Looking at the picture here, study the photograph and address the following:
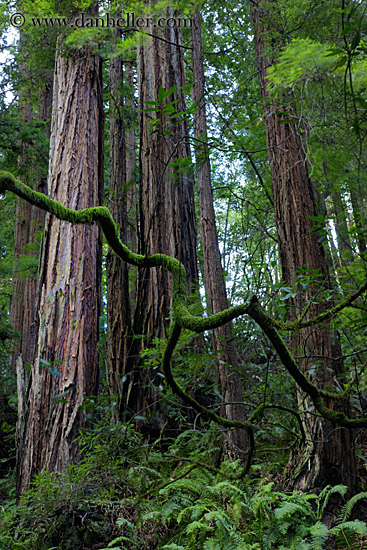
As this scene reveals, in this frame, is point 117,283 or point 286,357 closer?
point 286,357

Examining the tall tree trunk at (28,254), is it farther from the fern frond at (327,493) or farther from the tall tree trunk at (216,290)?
the fern frond at (327,493)

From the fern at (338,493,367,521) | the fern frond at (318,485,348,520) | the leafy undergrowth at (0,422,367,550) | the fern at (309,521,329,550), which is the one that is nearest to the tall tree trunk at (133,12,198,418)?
the leafy undergrowth at (0,422,367,550)

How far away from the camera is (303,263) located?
16.0 ft

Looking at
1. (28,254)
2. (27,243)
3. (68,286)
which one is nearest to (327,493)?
(68,286)

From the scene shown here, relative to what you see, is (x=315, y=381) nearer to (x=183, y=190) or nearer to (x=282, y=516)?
(x=282, y=516)

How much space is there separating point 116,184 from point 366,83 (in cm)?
592

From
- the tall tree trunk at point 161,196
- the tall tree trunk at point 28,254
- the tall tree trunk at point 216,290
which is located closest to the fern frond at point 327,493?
the tall tree trunk at point 216,290

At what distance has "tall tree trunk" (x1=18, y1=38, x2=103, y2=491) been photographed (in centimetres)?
486

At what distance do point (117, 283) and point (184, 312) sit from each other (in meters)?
5.22

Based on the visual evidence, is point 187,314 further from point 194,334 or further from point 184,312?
point 194,334

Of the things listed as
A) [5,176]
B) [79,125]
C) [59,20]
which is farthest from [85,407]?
[59,20]

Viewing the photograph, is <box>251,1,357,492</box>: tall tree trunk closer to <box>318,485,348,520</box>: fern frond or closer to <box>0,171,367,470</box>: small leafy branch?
<box>318,485,348,520</box>: fern frond

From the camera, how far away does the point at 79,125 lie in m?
6.31

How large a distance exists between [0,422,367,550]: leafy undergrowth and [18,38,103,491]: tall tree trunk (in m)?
0.63
